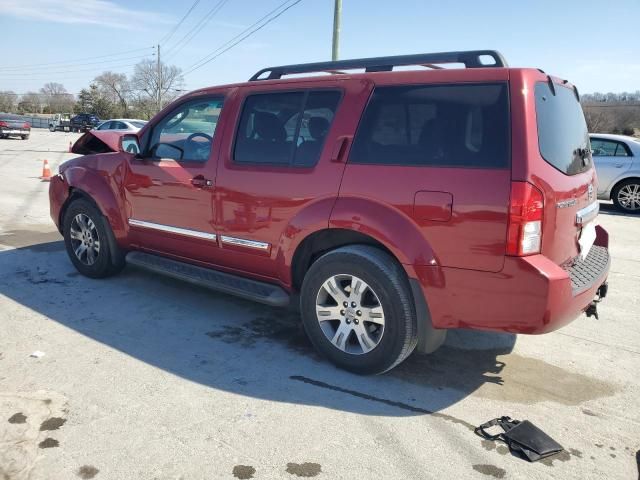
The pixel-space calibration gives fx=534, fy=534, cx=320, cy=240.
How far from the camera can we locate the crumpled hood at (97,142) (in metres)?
5.49

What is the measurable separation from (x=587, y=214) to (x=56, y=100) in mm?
107307

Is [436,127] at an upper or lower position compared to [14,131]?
lower

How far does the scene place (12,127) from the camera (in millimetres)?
30969

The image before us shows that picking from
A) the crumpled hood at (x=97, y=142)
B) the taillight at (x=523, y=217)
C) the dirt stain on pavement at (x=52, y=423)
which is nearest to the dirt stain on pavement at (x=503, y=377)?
the taillight at (x=523, y=217)

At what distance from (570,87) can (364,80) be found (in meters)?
1.50

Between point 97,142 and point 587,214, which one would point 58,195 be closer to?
point 97,142

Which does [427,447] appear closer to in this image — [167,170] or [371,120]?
[371,120]

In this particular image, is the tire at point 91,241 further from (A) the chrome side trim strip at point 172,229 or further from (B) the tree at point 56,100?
(B) the tree at point 56,100

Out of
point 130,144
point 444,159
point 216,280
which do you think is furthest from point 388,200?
point 130,144

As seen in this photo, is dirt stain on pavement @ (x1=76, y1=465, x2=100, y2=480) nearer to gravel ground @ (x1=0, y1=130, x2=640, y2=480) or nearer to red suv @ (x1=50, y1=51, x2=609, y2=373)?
gravel ground @ (x1=0, y1=130, x2=640, y2=480)

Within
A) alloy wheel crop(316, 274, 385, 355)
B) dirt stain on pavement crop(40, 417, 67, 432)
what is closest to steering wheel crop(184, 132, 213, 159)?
alloy wheel crop(316, 274, 385, 355)

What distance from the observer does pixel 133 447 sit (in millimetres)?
2693

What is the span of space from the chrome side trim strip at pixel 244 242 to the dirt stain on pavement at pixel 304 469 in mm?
1757

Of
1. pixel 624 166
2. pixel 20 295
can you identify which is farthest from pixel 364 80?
pixel 624 166
